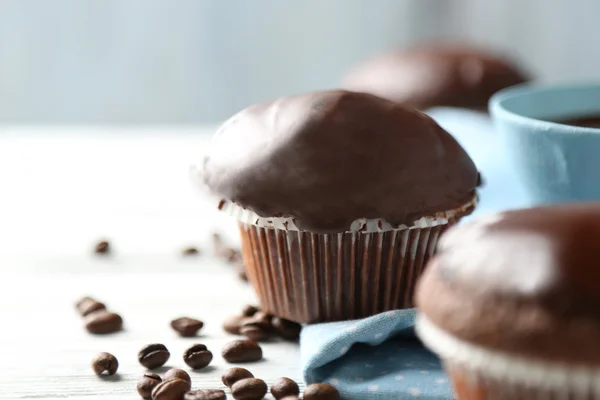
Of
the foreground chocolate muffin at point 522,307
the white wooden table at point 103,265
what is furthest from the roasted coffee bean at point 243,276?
the foreground chocolate muffin at point 522,307

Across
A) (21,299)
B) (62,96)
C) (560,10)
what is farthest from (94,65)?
(21,299)

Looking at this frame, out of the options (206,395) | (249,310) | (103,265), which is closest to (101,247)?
(103,265)

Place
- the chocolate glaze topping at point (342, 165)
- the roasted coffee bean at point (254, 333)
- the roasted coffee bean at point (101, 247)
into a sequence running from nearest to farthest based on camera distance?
the chocolate glaze topping at point (342, 165)
the roasted coffee bean at point (254, 333)
the roasted coffee bean at point (101, 247)

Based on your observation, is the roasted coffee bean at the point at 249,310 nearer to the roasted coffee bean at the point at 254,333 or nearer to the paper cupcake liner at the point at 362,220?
the roasted coffee bean at the point at 254,333

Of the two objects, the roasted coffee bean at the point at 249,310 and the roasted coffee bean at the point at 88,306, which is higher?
the roasted coffee bean at the point at 88,306

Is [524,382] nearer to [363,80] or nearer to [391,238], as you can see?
[391,238]

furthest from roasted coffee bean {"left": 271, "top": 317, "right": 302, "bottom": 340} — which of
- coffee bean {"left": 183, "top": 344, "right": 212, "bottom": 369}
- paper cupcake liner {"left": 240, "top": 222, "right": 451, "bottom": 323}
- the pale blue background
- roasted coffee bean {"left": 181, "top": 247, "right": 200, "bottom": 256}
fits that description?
the pale blue background

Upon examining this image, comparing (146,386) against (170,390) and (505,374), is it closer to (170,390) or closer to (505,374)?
(170,390)
